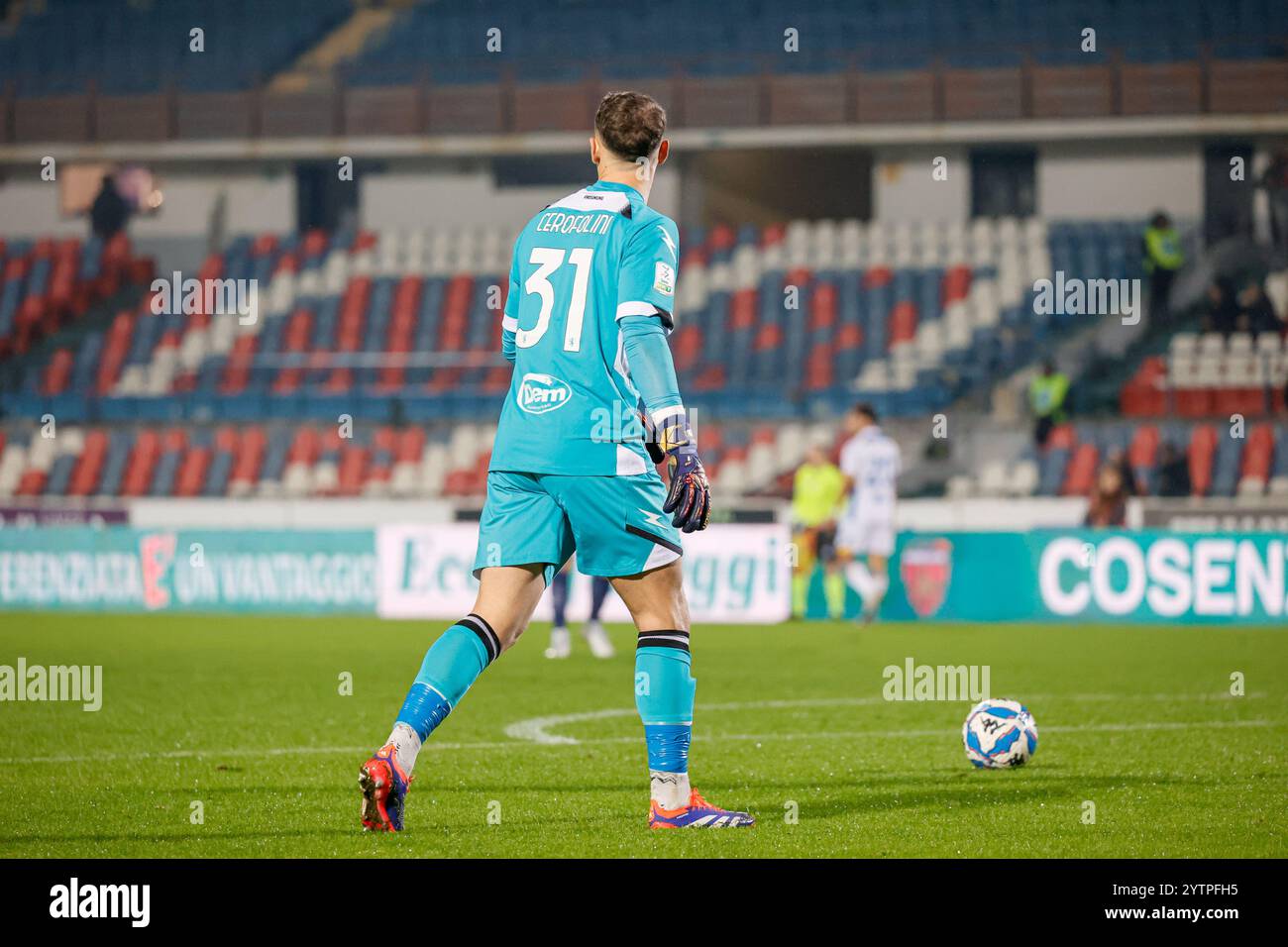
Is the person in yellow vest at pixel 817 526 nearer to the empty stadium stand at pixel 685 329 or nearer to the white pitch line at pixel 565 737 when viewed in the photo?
the empty stadium stand at pixel 685 329

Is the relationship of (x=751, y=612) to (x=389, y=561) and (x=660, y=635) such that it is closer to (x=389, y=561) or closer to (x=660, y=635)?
(x=389, y=561)

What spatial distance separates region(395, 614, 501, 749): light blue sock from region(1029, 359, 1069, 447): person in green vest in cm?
1813

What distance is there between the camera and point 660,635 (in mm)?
6148

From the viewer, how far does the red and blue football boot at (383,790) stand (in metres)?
5.76

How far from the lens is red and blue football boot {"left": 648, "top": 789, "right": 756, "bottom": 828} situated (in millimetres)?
6113

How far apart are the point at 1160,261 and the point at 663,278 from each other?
21.1 m

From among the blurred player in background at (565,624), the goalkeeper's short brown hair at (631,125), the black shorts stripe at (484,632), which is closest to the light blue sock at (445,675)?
the black shorts stripe at (484,632)

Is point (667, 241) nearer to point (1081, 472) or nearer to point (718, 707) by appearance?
point (718, 707)

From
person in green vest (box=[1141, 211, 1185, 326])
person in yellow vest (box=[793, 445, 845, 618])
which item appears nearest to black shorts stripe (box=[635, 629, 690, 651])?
person in yellow vest (box=[793, 445, 845, 618])

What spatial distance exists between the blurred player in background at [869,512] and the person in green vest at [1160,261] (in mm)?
8491

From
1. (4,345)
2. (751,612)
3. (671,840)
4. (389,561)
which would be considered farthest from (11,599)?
(671,840)

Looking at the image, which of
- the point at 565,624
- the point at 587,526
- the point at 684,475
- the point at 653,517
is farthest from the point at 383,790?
the point at 565,624

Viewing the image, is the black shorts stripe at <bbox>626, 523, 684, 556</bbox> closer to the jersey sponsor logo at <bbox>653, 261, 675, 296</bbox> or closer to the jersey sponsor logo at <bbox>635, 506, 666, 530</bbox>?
the jersey sponsor logo at <bbox>635, 506, 666, 530</bbox>

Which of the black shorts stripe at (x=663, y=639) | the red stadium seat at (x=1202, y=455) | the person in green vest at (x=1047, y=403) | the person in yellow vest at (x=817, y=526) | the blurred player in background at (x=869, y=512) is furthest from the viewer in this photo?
the person in green vest at (x=1047, y=403)
